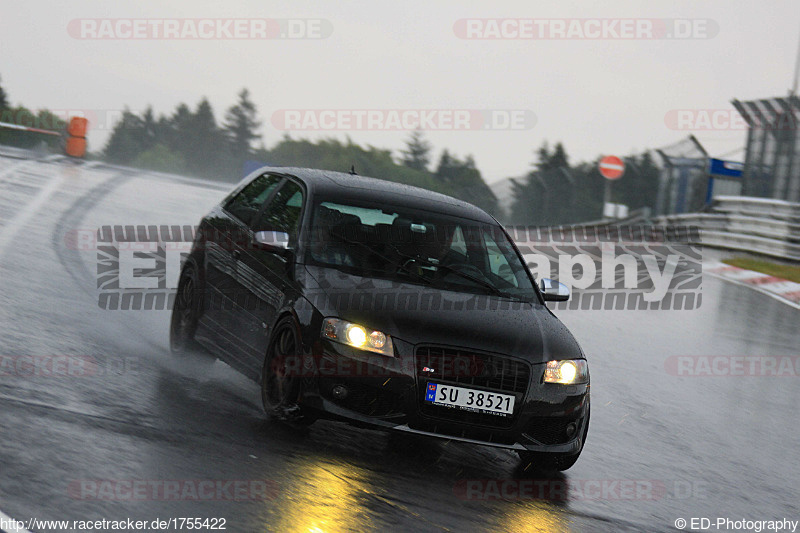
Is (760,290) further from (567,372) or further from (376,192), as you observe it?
(567,372)

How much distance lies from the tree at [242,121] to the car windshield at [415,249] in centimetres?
13328

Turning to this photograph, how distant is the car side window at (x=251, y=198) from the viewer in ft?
26.4

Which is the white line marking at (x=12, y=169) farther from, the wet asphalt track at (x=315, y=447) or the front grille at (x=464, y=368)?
the front grille at (x=464, y=368)

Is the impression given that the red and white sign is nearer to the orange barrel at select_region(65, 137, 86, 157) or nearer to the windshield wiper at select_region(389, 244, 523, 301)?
the orange barrel at select_region(65, 137, 86, 157)

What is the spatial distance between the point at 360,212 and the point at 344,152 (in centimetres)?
6176

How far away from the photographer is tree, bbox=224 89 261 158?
139 meters

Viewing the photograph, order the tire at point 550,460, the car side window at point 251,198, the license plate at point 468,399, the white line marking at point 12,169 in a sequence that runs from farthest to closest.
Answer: the white line marking at point 12,169
the car side window at point 251,198
the tire at point 550,460
the license plate at point 468,399

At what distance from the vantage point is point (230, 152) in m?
127

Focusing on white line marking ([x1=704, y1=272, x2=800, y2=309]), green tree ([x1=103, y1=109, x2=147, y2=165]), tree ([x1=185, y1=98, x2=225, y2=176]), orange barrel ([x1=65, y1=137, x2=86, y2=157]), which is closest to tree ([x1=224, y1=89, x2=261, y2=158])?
tree ([x1=185, y1=98, x2=225, y2=176])

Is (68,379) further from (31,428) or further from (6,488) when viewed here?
(6,488)

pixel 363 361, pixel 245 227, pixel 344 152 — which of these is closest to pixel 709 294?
pixel 245 227

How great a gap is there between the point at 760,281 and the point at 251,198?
45.3 ft

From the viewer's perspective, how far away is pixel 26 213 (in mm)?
16281

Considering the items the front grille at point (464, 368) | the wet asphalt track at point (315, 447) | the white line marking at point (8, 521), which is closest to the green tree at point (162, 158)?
the wet asphalt track at point (315, 447)
